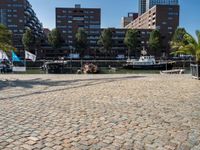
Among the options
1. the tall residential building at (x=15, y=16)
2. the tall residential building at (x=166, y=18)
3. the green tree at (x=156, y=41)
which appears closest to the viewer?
the green tree at (x=156, y=41)

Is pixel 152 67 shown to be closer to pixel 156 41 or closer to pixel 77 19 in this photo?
pixel 156 41

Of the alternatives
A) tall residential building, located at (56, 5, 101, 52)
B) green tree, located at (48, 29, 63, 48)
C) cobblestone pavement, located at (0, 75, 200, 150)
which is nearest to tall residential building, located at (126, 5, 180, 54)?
tall residential building, located at (56, 5, 101, 52)

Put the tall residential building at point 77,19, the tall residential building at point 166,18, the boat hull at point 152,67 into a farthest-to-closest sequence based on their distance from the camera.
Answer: the tall residential building at point 166,18 < the tall residential building at point 77,19 < the boat hull at point 152,67

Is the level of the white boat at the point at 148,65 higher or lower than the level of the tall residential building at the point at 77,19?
lower

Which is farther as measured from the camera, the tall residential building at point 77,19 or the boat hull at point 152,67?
the tall residential building at point 77,19

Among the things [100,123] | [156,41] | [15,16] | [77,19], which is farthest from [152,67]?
[15,16]

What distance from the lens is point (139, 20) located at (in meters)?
162

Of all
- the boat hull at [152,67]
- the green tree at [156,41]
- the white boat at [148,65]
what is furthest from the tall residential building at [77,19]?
the boat hull at [152,67]

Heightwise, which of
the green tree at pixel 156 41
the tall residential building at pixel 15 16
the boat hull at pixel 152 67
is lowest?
the boat hull at pixel 152 67

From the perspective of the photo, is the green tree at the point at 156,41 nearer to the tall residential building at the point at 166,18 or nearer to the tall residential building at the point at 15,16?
the tall residential building at the point at 166,18

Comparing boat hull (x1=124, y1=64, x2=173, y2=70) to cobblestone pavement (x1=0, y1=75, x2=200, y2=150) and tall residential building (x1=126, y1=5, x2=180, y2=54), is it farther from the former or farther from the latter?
tall residential building (x1=126, y1=5, x2=180, y2=54)

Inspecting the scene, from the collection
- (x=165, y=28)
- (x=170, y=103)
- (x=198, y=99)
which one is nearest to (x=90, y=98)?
(x=170, y=103)

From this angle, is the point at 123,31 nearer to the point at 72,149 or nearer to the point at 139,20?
the point at 139,20

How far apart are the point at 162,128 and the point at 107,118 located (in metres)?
1.52
